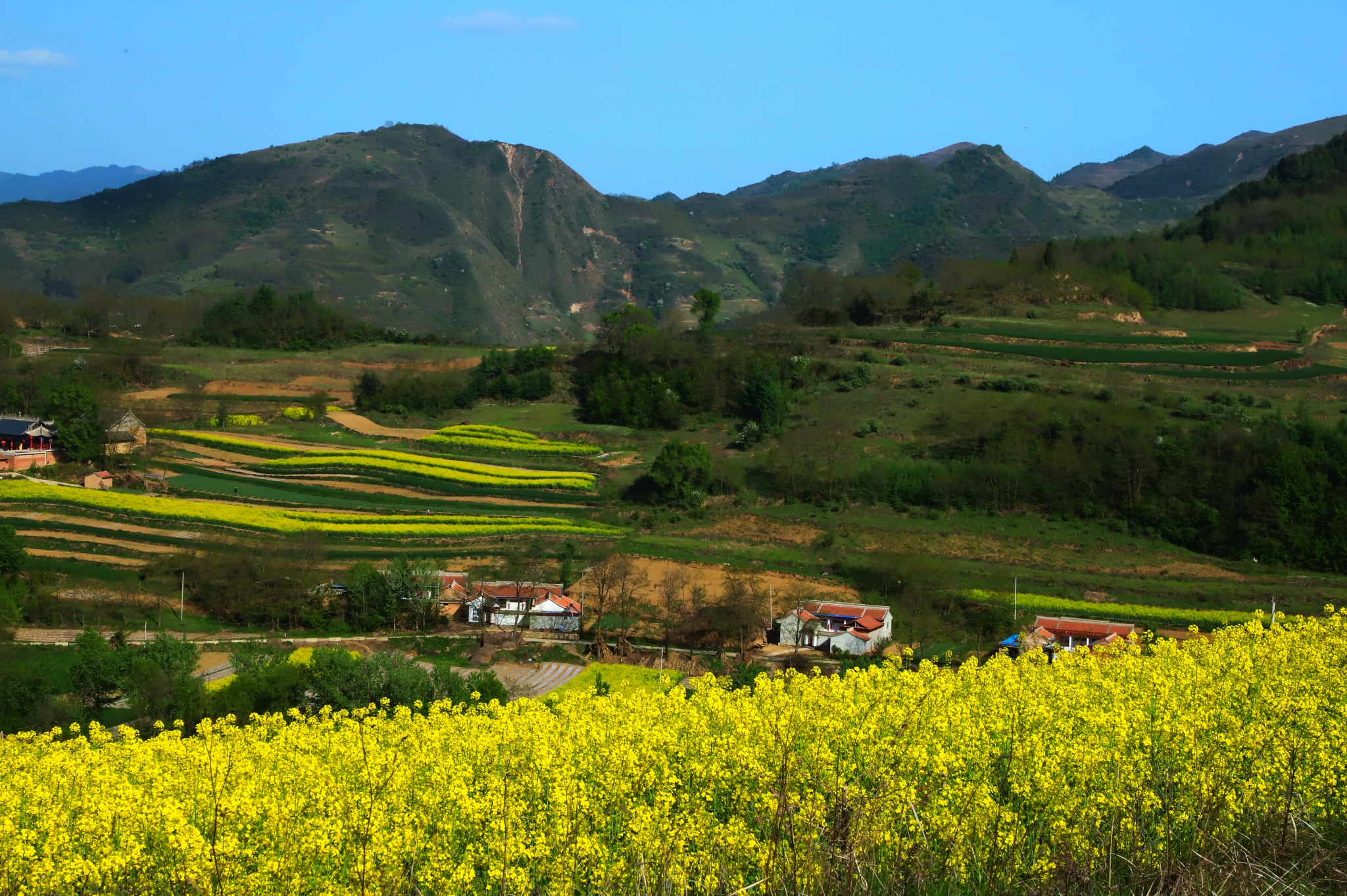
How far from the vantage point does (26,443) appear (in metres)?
60.5

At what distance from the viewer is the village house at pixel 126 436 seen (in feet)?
203

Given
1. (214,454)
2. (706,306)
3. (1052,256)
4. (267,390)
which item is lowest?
(214,454)

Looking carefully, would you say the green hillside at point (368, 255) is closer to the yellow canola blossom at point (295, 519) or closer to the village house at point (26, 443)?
the village house at point (26, 443)

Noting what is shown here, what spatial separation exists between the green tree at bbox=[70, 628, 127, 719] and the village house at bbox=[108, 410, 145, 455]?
34984mm

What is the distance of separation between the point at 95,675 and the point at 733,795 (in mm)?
23020

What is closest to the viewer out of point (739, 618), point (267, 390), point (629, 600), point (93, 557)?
point (739, 618)

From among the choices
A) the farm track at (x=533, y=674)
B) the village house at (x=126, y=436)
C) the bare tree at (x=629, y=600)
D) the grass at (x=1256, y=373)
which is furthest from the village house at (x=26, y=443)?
the grass at (x=1256, y=373)

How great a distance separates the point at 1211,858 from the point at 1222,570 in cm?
3882

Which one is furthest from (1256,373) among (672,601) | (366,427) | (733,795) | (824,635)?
(733,795)

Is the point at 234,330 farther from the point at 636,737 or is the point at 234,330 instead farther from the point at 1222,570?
the point at 636,737

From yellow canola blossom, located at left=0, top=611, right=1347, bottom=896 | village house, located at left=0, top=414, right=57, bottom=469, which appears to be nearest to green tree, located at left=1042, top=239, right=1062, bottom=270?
village house, located at left=0, top=414, right=57, bottom=469

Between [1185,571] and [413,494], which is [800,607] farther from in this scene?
[413,494]

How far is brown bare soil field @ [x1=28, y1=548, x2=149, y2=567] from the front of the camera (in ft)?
145

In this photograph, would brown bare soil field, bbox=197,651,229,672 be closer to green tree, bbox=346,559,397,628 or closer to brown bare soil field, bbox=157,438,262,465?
green tree, bbox=346,559,397,628
